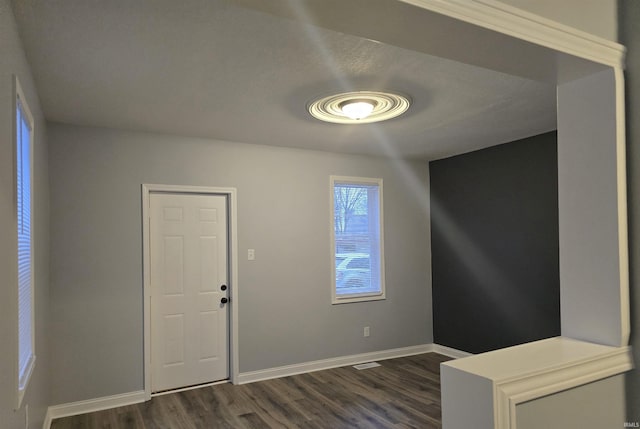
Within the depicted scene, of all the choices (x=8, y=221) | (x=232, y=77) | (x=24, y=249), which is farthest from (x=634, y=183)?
(x=24, y=249)

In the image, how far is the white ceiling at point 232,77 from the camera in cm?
205

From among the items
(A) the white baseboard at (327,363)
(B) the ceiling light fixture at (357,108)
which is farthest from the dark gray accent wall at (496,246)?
(B) the ceiling light fixture at (357,108)

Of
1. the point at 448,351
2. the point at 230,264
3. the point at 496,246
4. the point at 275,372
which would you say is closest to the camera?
the point at 230,264

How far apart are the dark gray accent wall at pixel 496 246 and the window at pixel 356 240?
853 millimetres

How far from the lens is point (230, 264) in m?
4.55

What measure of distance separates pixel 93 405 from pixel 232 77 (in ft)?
10.3

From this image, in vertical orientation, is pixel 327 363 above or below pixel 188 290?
below

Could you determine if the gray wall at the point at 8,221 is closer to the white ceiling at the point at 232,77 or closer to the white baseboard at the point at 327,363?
the white ceiling at the point at 232,77

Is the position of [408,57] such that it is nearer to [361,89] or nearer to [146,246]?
[361,89]

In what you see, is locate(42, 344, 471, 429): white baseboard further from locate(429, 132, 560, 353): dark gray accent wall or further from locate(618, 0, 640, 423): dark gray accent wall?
locate(618, 0, 640, 423): dark gray accent wall

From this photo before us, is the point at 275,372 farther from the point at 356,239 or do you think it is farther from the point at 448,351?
the point at 448,351

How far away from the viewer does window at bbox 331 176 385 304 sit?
17.1 feet

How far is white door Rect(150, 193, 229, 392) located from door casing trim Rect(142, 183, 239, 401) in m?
0.07

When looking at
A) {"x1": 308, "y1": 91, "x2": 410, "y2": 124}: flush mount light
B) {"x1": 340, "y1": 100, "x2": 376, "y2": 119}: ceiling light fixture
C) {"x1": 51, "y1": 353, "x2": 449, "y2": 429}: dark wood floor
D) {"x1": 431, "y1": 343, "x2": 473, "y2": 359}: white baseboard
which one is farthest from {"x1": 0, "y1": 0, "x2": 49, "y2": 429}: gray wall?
{"x1": 431, "y1": 343, "x2": 473, "y2": 359}: white baseboard
